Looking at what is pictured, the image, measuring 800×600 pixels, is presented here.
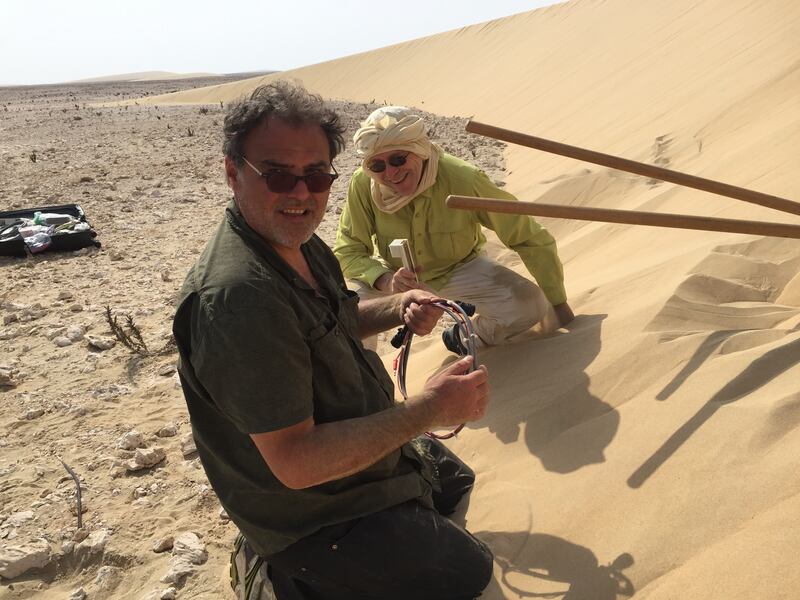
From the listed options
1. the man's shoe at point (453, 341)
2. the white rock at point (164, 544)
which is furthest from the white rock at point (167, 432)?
the man's shoe at point (453, 341)

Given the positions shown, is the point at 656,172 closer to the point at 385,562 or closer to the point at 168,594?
the point at 385,562

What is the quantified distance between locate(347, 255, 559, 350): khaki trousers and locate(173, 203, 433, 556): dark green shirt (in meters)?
1.32

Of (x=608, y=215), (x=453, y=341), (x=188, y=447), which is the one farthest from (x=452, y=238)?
(x=188, y=447)

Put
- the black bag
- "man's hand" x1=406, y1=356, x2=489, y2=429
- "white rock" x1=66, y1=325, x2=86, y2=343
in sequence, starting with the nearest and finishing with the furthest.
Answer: "man's hand" x1=406, y1=356, x2=489, y2=429 < "white rock" x1=66, y1=325, x2=86, y2=343 < the black bag

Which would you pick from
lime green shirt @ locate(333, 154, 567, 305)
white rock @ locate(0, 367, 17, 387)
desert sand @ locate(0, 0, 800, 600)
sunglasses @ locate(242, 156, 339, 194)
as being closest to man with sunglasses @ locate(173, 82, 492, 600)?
sunglasses @ locate(242, 156, 339, 194)

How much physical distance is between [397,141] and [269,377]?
5.90 feet

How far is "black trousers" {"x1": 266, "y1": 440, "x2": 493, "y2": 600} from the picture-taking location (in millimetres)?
1963

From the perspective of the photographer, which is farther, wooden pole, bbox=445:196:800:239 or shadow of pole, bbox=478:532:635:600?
wooden pole, bbox=445:196:800:239

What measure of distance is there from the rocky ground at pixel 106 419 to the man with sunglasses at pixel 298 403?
531 millimetres

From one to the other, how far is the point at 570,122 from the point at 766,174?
6.20 meters

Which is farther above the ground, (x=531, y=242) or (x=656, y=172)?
(x=656, y=172)

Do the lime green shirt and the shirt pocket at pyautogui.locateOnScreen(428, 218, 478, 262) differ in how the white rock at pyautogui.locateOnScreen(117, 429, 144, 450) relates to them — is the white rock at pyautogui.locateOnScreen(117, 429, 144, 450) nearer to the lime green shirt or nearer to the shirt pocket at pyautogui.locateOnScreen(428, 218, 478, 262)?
the lime green shirt

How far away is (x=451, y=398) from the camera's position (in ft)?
6.14

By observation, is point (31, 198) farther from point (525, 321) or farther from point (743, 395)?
point (743, 395)
